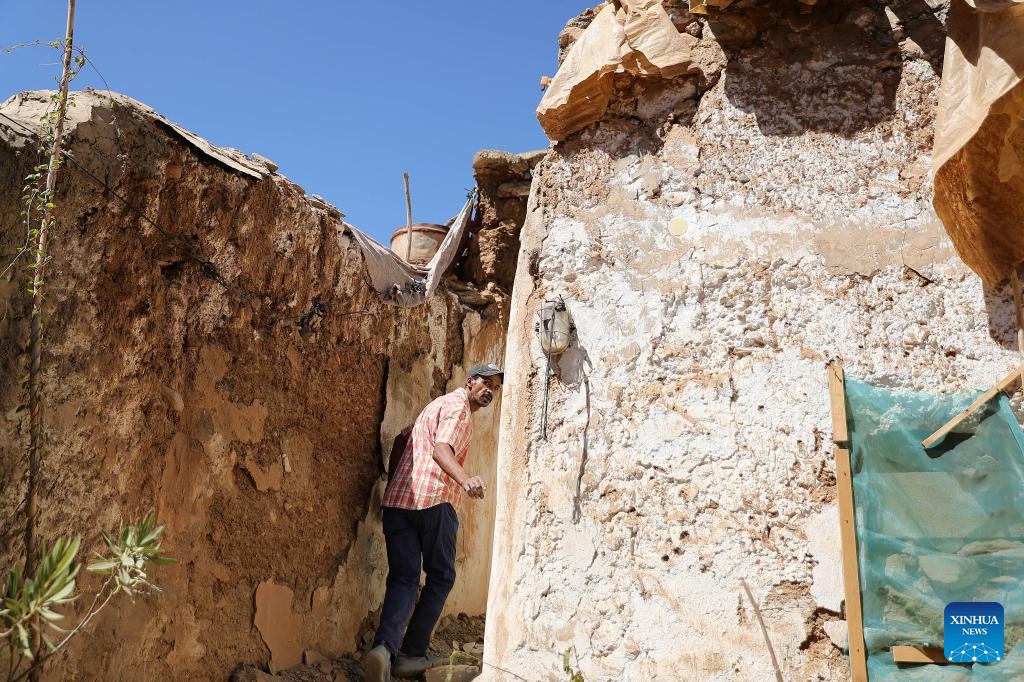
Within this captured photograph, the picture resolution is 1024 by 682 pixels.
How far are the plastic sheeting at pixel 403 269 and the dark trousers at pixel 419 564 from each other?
1.33 metres

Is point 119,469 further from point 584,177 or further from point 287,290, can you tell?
point 584,177

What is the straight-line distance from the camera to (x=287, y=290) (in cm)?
435

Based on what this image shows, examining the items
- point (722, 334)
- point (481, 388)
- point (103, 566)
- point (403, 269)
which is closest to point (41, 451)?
point (103, 566)

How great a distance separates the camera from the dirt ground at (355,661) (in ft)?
12.8

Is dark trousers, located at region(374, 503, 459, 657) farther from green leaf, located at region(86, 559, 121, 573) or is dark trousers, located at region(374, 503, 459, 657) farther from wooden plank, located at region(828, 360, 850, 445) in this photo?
wooden plank, located at region(828, 360, 850, 445)

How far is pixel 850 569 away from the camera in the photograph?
2.63 metres

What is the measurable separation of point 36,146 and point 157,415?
1.11 meters

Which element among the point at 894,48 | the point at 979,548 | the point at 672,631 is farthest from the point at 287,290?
the point at 979,548

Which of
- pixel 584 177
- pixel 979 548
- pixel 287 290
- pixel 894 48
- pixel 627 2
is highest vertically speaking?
pixel 627 2

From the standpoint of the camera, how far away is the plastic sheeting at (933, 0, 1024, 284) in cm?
249

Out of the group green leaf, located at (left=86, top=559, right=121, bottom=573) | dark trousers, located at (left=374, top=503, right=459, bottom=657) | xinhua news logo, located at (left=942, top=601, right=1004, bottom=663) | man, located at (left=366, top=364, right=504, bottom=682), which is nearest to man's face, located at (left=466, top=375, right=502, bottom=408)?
man, located at (left=366, top=364, right=504, bottom=682)

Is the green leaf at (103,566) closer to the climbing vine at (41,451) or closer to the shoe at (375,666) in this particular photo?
the climbing vine at (41,451)

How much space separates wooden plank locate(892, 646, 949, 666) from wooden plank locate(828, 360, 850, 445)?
61cm

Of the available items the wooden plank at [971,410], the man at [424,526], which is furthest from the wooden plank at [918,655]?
the man at [424,526]
